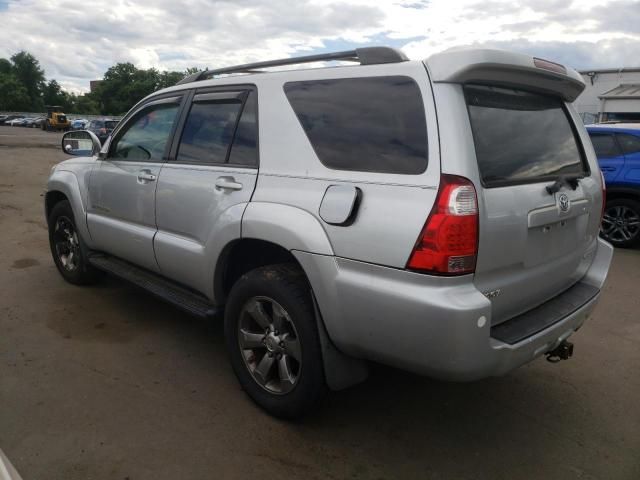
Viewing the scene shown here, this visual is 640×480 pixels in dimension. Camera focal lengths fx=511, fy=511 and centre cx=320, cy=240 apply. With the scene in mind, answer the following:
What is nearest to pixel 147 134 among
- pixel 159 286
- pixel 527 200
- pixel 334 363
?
pixel 159 286

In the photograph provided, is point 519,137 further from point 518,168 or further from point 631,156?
point 631,156

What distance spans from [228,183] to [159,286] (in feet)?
3.59

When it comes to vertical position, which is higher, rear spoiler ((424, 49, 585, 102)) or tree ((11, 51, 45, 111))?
tree ((11, 51, 45, 111))

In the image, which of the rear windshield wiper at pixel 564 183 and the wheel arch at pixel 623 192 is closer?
the rear windshield wiper at pixel 564 183

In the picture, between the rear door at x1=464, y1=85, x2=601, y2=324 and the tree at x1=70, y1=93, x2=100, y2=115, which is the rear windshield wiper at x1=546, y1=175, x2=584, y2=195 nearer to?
the rear door at x1=464, y1=85, x2=601, y2=324

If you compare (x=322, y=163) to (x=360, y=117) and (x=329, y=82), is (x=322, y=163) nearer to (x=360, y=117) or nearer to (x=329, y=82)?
(x=360, y=117)

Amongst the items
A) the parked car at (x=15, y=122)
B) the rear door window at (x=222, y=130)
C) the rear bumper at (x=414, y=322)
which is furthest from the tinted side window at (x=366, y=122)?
the parked car at (x=15, y=122)

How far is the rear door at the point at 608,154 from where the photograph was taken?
730cm

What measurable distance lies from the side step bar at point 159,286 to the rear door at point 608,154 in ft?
20.7

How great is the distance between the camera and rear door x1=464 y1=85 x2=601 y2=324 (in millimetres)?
2254

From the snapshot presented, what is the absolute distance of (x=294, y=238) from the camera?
8.25 feet

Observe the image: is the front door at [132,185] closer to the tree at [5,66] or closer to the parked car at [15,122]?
the parked car at [15,122]

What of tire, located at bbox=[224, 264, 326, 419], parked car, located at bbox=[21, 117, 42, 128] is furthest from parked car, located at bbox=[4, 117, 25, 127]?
tire, located at bbox=[224, 264, 326, 419]

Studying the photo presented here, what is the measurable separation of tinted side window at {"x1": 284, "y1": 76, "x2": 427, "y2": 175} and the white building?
25.1m
